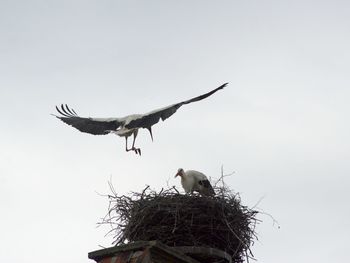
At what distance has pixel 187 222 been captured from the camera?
664 cm

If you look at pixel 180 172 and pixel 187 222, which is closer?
pixel 187 222

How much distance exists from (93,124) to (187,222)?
92.9 inches

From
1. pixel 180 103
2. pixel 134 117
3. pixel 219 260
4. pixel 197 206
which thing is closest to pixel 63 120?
pixel 134 117

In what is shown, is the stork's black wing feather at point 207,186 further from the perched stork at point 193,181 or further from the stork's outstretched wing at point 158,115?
the stork's outstretched wing at point 158,115

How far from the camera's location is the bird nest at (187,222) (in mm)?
6617

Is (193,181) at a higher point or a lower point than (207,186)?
higher

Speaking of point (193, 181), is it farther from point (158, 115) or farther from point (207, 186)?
point (158, 115)

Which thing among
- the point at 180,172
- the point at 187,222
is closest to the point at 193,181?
the point at 180,172

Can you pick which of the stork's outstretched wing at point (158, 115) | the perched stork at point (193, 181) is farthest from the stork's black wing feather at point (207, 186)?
the stork's outstretched wing at point (158, 115)

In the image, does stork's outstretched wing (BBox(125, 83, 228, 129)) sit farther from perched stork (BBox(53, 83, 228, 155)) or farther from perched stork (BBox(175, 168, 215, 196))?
perched stork (BBox(175, 168, 215, 196))

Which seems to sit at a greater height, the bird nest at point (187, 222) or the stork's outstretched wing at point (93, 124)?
the stork's outstretched wing at point (93, 124)

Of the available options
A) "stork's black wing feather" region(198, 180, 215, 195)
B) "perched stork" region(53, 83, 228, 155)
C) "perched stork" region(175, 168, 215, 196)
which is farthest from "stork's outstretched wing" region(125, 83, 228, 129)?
"perched stork" region(175, 168, 215, 196)

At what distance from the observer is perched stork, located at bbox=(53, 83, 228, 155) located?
7.27 meters

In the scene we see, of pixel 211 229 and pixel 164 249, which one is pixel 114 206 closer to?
pixel 211 229
